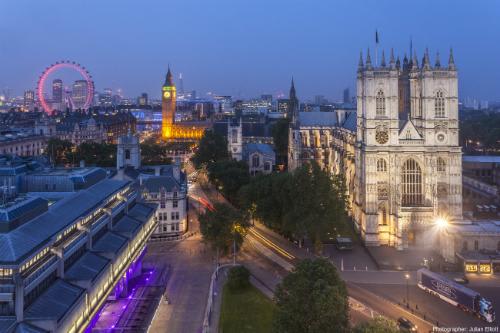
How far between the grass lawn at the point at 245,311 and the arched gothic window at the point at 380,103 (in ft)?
107

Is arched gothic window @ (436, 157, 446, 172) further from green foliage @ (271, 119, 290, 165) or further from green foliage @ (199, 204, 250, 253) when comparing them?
green foliage @ (271, 119, 290, 165)

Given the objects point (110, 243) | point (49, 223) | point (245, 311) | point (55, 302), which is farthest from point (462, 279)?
point (49, 223)

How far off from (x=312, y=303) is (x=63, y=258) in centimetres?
1825

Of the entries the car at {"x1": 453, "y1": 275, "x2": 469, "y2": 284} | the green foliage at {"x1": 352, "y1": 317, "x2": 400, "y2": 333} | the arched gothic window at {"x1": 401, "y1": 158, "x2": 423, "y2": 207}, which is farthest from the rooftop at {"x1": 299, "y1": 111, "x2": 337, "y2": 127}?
the green foliage at {"x1": 352, "y1": 317, "x2": 400, "y2": 333}

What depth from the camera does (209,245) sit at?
2680 inches

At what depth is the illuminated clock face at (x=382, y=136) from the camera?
70750mm

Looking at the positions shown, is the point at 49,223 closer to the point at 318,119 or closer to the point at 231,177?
the point at 231,177

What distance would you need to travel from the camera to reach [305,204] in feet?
214

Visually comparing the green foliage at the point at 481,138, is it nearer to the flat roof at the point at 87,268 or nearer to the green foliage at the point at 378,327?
the green foliage at the point at 378,327

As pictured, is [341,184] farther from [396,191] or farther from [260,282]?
[260,282]

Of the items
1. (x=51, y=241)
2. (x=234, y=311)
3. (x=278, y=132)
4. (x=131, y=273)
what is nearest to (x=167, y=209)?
(x=131, y=273)

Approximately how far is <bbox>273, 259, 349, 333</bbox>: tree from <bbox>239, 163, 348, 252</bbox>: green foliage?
24.9m

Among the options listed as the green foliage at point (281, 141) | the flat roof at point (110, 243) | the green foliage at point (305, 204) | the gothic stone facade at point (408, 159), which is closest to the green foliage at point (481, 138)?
the green foliage at point (281, 141)

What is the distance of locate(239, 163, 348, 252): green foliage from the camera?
210ft
